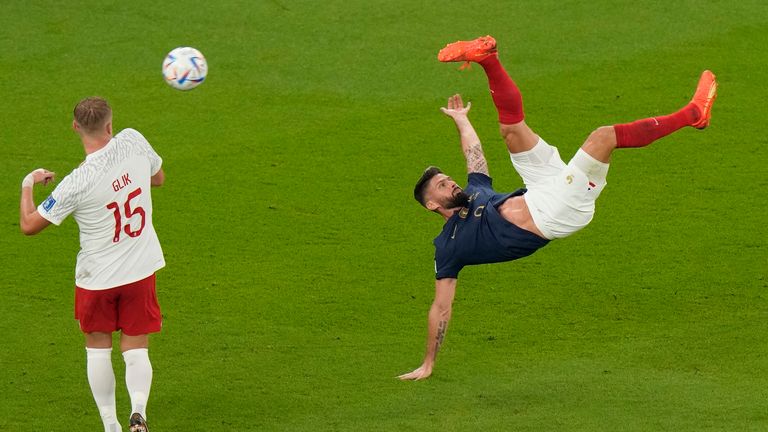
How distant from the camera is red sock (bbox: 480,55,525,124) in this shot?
8805mm

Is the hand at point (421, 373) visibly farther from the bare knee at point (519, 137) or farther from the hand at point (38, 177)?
the hand at point (38, 177)

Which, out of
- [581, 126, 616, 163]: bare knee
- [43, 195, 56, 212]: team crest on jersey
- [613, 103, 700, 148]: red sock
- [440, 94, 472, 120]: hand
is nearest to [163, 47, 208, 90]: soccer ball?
[440, 94, 472, 120]: hand

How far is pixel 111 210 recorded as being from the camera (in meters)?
7.45

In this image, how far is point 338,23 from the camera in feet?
50.1

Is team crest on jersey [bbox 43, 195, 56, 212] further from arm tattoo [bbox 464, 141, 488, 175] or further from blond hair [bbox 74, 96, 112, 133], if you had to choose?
arm tattoo [bbox 464, 141, 488, 175]

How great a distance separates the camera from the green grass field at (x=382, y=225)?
8562 millimetres

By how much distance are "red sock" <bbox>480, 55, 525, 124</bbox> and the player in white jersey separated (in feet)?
8.12

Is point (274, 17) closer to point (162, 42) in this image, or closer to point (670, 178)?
point (162, 42)

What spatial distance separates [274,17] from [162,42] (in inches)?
57.3

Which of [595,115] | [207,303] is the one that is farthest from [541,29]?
[207,303]

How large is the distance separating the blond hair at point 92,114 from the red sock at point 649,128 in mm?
3233

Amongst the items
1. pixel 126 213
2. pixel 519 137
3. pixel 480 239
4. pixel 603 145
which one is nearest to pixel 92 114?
pixel 126 213

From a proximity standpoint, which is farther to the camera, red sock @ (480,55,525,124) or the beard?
red sock @ (480,55,525,124)

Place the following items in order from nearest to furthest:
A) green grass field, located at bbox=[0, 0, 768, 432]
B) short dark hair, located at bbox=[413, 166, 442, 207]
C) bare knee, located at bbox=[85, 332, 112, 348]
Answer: bare knee, located at bbox=[85, 332, 112, 348] < green grass field, located at bbox=[0, 0, 768, 432] < short dark hair, located at bbox=[413, 166, 442, 207]
